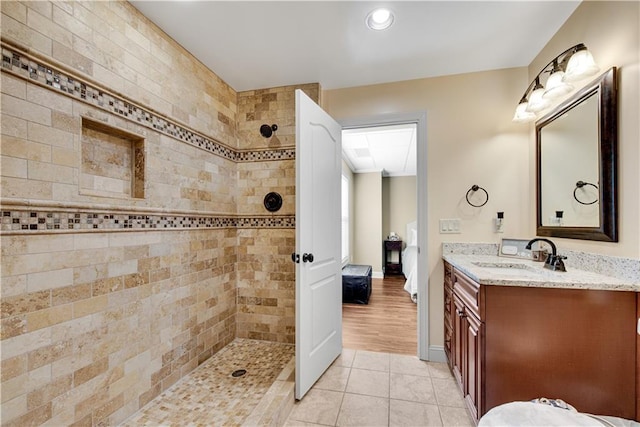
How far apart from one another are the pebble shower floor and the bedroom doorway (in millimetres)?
970

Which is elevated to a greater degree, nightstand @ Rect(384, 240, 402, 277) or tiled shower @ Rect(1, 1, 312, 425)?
tiled shower @ Rect(1, 1, 312, 425)

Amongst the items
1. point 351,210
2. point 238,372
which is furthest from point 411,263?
point 238,372

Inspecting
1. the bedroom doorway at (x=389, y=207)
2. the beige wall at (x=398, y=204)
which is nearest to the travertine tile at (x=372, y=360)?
the bedroom doorway at (x=389, y=207)

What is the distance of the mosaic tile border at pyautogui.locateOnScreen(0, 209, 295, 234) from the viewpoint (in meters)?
1.15

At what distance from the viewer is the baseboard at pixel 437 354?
2.39 m

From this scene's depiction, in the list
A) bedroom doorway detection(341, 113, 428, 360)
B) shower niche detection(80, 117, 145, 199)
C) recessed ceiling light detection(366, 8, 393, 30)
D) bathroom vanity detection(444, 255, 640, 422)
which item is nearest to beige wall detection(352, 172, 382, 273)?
bedroom doorway detection(341, 113, 428, 360)

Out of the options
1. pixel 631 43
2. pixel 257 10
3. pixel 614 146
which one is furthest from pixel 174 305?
pixel 631 43

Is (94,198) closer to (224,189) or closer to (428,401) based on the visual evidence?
(224,189)

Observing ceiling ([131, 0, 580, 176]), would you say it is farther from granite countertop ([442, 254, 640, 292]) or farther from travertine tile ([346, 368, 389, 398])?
travertine tile ([346, 368, 389, 398])

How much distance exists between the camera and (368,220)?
6.39 metres

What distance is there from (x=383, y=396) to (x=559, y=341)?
1137 mm

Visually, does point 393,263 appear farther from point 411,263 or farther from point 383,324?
point 383,324

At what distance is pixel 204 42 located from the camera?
78.8 inches

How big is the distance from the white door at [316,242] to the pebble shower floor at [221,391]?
0.34 m
